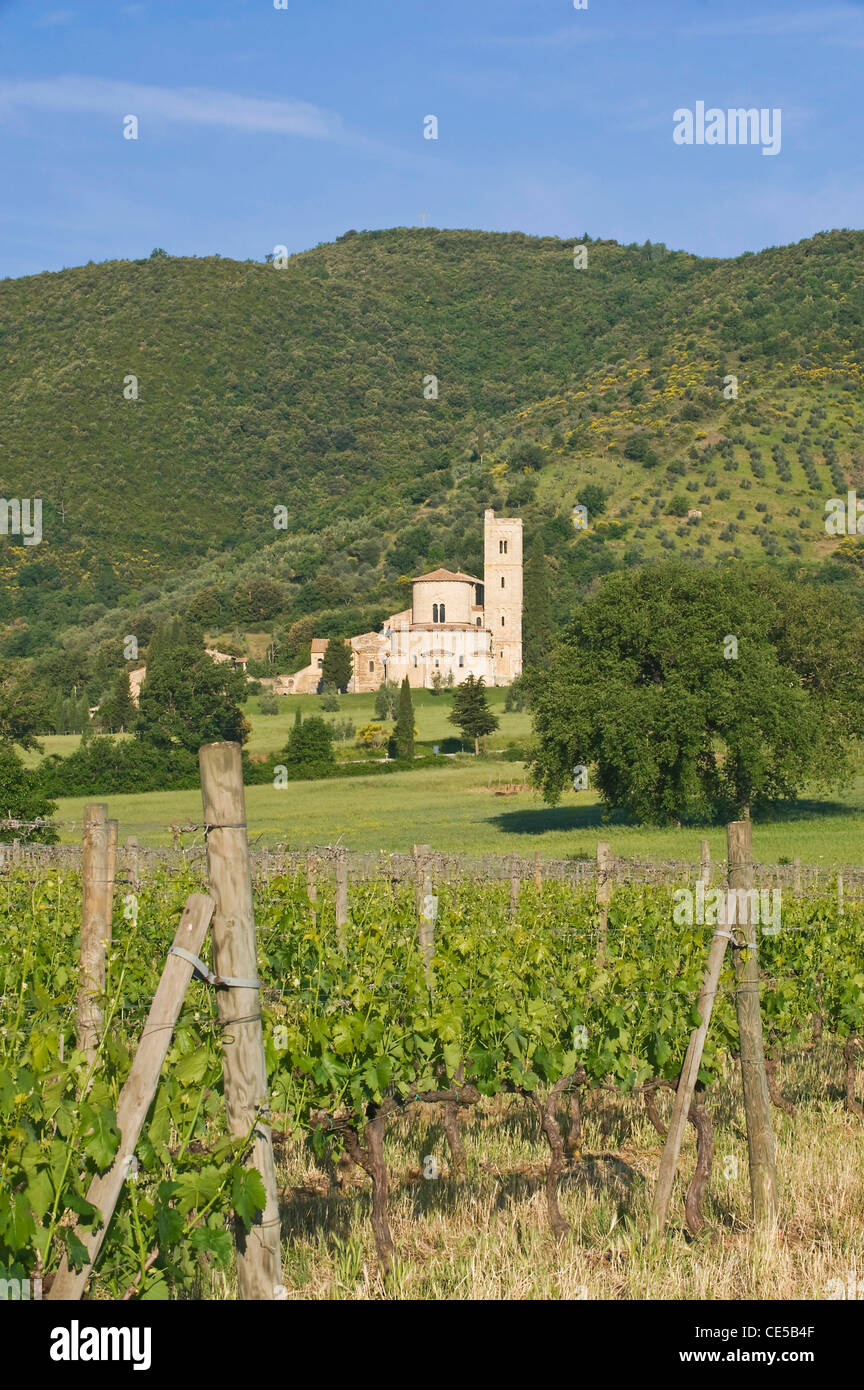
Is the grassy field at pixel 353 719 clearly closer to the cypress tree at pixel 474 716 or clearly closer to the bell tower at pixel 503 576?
the cypress tree at pixel 474 716

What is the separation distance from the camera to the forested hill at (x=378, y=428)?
109625 mm

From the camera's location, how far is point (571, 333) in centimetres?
18750

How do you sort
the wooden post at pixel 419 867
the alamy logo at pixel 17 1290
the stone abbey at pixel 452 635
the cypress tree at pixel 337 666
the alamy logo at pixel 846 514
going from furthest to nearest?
1. the stone abbey at pixel 452 635
2. the cypress tree at pixel 337 666
3. the alamy logo at pixel 846 514
4. the wooden post at pixel 419 867
5. the alamy logo at pixel 17 1290

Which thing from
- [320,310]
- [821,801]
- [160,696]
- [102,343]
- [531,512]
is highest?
[320,310]

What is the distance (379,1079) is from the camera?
5.61 m

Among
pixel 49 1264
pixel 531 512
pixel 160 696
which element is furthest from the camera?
pixel 531 512

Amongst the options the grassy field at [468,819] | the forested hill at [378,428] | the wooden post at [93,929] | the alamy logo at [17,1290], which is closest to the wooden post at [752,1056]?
the wooden post at [93,929]

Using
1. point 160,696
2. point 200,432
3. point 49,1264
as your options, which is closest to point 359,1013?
point 49,1264

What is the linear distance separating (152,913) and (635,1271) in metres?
5.80

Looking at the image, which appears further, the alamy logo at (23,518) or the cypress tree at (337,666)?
the alamy logo at (23,518)

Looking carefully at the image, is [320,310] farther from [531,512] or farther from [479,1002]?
[479,1002]

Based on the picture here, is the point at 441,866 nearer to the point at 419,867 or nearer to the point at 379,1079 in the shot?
the point at 419,867

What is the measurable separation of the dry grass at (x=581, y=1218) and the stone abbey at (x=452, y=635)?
83837mm
